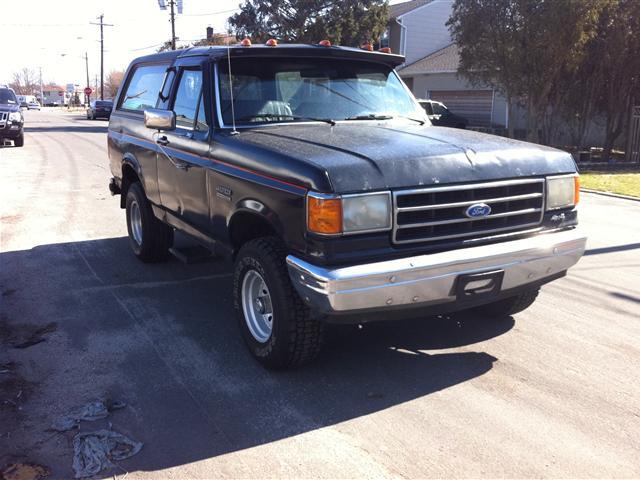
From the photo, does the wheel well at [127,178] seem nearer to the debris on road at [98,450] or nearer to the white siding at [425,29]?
the debris on road at [98,450]

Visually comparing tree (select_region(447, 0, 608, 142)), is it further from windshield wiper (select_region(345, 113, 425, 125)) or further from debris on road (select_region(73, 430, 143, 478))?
debris on road (select_region(73, 430, 143, 478))

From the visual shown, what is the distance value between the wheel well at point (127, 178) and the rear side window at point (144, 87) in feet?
2.21

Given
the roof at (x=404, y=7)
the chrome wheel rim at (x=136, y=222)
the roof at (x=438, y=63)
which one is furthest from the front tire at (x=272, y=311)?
the roof at (x=404, y=7)

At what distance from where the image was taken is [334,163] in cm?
346

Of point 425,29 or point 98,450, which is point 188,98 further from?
point 425,29

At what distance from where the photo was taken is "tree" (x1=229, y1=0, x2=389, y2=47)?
31781mm

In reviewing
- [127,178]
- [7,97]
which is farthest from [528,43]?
[7,97]

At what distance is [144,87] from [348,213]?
402 cm

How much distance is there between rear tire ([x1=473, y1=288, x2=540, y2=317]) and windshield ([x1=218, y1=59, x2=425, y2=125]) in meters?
1.69

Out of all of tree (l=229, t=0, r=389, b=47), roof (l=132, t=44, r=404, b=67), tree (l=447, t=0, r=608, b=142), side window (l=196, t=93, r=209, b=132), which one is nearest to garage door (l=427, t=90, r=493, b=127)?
tree (l=229, t=0, r=389, b=47)

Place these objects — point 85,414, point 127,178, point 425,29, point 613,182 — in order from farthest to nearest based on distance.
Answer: point 425,29
point 613,182
point 127,178
point 85,414

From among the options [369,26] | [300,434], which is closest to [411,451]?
[300,434]

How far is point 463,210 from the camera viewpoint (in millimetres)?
3717

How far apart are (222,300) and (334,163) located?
8.23 ft
